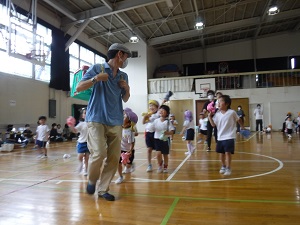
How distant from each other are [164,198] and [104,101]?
125 centimetres

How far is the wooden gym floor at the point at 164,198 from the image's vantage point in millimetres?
2193

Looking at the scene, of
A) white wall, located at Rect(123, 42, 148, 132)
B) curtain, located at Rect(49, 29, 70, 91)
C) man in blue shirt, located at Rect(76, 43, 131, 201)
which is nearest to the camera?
man in blue shirt, located at Rect(76, 43, 131, 201)

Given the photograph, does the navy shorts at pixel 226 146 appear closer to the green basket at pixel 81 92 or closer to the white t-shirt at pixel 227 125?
the white t-shirt at pixel 227 125

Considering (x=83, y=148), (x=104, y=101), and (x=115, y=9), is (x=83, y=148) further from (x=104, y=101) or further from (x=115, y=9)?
(x=115, y=9)

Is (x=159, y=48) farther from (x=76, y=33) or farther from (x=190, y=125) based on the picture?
(x=190, y=125)

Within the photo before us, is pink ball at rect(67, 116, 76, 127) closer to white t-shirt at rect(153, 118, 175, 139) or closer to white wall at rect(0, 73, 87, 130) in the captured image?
white t-shirt at rect(153, 118, 175, 139)

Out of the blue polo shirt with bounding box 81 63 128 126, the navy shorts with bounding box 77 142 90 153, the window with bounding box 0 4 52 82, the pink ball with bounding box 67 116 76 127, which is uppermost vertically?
the window with bounding box 0 4 52 82

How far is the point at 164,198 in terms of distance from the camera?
276 centimetres

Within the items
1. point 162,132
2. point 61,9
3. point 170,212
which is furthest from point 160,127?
point 61,9

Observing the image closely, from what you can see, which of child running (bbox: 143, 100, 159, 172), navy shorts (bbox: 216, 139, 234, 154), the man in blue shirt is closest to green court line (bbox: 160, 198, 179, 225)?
the man in blue shirt

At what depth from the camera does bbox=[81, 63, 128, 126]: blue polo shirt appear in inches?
102

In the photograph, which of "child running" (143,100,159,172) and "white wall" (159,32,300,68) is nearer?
"child running" (143,100,159,172)

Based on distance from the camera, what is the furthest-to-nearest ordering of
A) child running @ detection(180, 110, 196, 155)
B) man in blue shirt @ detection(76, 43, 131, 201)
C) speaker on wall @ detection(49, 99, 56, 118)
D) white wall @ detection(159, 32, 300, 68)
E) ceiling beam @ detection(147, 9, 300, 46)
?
1. white wall @ detection(159, 32, 300, 68)
2. ceiling beam @ detection(147, 9, 300, 46)
3. speaker on wall @ detection(49, 99, 56, 118)
4. child running @ detection(180, 110, 196, 155)
5. man in blue shirt @ detection(76, 43, 131, 201)

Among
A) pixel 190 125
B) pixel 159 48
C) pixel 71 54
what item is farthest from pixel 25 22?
pixel 159 48
